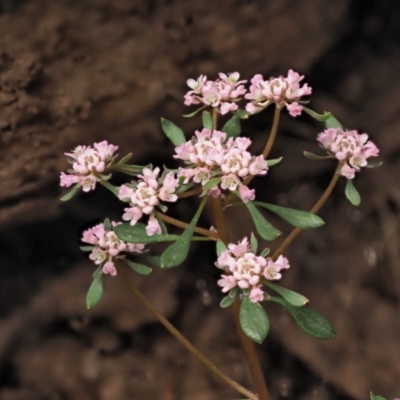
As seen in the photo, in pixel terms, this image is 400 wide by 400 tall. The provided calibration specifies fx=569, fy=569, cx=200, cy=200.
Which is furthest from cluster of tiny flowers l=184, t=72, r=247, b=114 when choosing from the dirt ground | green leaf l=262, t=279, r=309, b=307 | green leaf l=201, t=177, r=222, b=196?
the dirt ground

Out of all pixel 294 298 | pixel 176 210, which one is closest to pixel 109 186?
pixel 294 298

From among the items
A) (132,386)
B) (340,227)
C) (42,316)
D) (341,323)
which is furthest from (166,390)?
(340,227)

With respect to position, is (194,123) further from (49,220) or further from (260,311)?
(260,311)

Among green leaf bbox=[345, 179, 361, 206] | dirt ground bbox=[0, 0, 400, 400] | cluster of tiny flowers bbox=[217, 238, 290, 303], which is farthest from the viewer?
dirt ground bbox=[0, 0, 400, 400]

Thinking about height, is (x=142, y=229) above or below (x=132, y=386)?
above

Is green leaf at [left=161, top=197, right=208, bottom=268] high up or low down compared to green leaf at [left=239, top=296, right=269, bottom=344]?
up

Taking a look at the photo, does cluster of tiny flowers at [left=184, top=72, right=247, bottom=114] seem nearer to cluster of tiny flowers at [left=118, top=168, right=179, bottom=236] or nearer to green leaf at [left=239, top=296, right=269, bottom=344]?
cluster of tiny flowers at [left=118, top=168, right=179, bottom=236]

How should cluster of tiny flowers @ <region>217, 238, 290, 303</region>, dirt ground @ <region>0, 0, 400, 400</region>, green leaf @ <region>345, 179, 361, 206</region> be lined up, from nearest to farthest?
cluster of tiny flowers @ <region>217, 238, 290, 303</region>, green leaf @ <region>345, 179, 361, 206</region>, dirt ground @ <region>0, 0, 400, 400</region>
